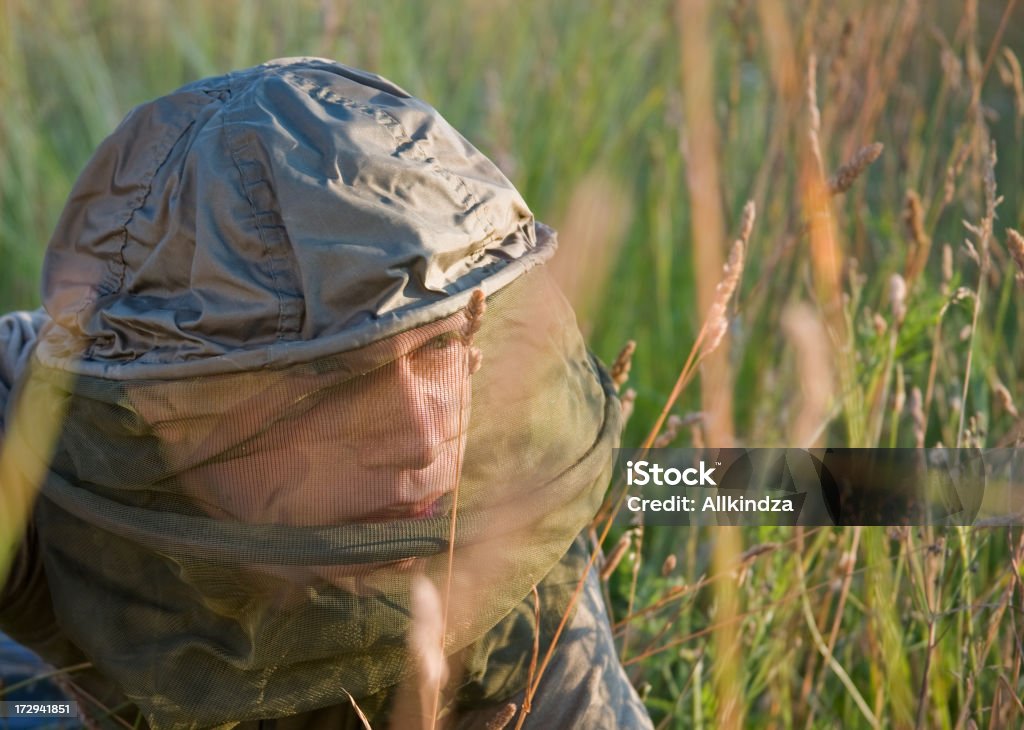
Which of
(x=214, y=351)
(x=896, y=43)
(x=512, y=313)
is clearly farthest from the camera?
(x=896, y=43)

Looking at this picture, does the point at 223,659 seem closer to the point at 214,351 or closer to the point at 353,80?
the point at 214,351

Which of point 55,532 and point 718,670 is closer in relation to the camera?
point 55,532

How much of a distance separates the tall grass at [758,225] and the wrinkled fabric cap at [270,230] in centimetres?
55

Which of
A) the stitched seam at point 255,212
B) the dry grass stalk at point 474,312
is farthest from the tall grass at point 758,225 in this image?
the stitched seam at point 255,212

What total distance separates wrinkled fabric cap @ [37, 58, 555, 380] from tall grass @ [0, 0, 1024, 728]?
1.79 ft

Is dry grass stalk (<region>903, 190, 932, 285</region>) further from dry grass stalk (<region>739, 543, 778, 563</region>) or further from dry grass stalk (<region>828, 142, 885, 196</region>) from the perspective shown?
dry grass stalk (<region>739, 543, 778, 563</region>)

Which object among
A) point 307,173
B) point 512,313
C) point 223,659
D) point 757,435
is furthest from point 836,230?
point 223,659

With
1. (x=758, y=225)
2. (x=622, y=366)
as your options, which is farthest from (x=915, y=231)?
(x=758, y=225)

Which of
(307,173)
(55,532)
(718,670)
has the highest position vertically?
(307,173)

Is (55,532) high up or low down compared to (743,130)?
down

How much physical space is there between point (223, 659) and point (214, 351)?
395 mm

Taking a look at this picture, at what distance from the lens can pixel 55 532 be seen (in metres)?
1.28

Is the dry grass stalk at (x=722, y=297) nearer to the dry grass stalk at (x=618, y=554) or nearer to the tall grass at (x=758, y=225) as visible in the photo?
the tall grass at (x=758, y=225)

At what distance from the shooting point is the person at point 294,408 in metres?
1.06
